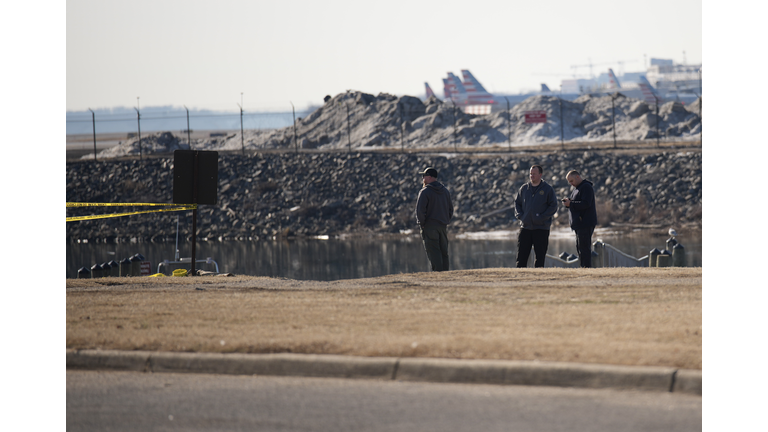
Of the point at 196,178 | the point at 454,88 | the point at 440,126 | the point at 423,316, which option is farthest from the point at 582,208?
the point at 454,88

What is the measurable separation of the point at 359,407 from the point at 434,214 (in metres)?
7.38

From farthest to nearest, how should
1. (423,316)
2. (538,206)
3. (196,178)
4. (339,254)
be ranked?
(339,254)
(196,178)
(538,206)
(423,316)

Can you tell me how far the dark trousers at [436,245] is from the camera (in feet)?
42.8

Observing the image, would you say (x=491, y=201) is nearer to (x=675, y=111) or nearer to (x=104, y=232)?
(x=104, y=232)

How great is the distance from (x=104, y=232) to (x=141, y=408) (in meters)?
32.4

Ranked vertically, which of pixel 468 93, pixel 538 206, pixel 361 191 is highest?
pixel 468 93

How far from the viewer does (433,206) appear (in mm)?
12898

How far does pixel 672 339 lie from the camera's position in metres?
6.73

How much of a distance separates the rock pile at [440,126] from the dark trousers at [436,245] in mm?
43047

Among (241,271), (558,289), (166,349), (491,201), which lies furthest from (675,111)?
(166,349)

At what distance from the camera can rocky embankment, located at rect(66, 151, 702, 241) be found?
34344mm

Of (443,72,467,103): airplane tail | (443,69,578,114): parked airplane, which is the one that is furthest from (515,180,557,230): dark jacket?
(443,72,467,103): airplane tail

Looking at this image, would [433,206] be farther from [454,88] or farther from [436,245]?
[454,88]

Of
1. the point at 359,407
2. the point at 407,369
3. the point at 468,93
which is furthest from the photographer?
the point at 468,93
